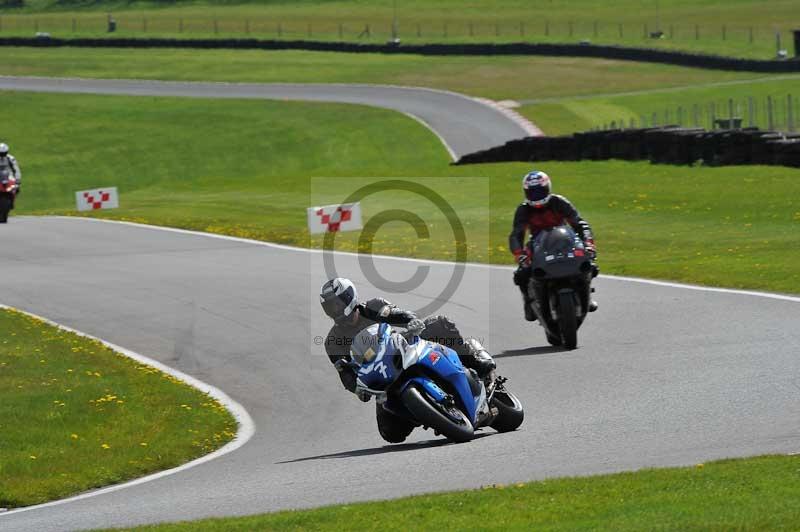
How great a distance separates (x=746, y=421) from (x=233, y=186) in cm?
3465

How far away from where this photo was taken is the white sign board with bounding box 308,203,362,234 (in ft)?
96.8

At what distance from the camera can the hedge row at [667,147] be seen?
33.6 m

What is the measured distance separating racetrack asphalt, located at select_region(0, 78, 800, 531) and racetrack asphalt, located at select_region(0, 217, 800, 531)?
0.11 feet

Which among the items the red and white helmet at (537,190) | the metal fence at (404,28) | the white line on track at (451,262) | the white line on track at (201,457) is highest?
the metal fence at (404,28)

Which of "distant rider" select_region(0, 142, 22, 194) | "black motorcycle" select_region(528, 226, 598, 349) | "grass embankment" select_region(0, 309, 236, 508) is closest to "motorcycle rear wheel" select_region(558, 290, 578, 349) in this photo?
"black motorcycle" select_region(528, 226, 598, 349)

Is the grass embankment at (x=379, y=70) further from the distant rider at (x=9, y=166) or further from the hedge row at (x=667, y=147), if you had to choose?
the distant rider at (x=9, y=166)

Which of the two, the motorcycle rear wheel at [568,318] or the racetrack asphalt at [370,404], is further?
the motorcycle rear wheel at [568,318]

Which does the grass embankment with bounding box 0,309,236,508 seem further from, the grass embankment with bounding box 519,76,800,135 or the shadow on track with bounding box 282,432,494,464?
the grass embankment with bounding box 519,76,800,135

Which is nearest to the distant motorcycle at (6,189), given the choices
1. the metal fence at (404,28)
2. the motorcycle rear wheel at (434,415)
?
the motorcycle rear wheel at (434,415)

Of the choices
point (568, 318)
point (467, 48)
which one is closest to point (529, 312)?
point (568, 318)

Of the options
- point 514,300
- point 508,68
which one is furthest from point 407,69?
point 514,300

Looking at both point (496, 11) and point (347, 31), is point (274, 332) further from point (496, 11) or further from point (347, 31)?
point (496, 11)

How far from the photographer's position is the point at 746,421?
11.3m

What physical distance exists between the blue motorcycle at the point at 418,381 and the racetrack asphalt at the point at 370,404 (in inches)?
9.7
